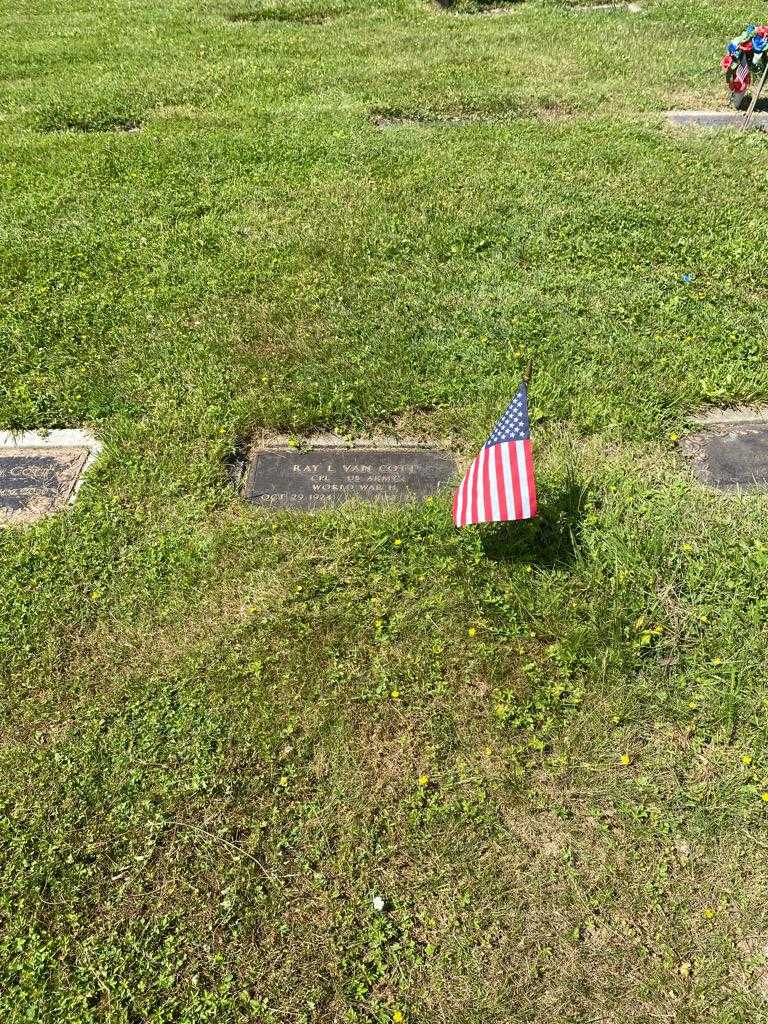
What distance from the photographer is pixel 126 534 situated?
4.41 metres

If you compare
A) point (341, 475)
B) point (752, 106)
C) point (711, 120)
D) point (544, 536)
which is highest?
point (752, 106)

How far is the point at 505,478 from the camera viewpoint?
3.73 metres

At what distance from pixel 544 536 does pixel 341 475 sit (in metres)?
1.35

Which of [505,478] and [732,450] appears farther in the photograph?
[732,450]

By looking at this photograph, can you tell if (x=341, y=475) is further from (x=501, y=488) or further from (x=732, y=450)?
(x=732, y=450)

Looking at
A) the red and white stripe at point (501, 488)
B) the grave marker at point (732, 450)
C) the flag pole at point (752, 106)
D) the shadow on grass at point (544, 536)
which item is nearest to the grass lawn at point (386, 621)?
the shadow on grass at point (544, 536)

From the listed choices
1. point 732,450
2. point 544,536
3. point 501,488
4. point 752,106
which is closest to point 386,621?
point 501,488

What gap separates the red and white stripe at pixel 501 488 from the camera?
3664mm

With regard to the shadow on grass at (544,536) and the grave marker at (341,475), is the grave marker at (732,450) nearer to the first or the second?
the shadow on grass at (544,536)

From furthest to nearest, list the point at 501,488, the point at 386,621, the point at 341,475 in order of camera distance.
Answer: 1. the point at 341,475
2. the point at 386,621
3. the point at 501,488

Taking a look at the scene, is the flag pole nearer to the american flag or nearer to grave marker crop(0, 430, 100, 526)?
the american flag

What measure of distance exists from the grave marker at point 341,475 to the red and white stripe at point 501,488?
30.0 inches

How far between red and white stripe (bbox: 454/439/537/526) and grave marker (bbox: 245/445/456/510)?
2.50 ft

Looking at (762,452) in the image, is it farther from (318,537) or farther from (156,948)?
(156,948)
